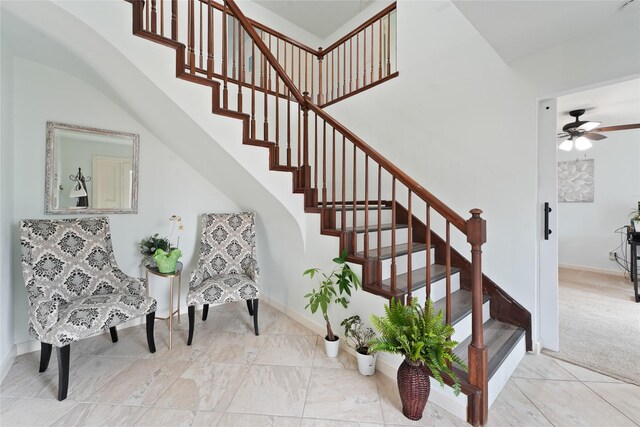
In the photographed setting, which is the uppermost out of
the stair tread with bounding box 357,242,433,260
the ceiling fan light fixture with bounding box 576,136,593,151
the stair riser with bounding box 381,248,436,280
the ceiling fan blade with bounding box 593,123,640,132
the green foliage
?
the ceiling fan blade with bounding box 593,123,640,132

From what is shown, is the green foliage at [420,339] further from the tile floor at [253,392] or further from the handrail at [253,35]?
the handrail at [253,35]

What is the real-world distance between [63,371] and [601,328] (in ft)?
13.5

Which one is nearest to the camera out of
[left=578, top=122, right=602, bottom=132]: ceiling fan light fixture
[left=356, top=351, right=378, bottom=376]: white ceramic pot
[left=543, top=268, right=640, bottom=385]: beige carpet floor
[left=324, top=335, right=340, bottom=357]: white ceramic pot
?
[left=356, top=351, right=378, bottom=376]: white ceramic pot

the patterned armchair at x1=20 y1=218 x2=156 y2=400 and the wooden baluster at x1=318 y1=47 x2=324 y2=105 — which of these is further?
the wooden baluster at x1=318 y1=47 x2=324 y2=105

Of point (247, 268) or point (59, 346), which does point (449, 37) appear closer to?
point (247, 268)

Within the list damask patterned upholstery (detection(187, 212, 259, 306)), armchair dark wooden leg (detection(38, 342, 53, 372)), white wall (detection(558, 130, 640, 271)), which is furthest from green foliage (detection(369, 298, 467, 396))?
white wall (detection(558, 130, 640, 271))

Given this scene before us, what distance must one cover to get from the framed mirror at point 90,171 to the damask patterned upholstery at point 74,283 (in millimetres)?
263

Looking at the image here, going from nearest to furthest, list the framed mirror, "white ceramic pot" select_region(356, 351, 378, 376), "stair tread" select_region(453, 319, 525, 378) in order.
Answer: "stair tread" select_region(453, 319, 525, 378), "white ceramic pot" select_region(356, 351, 378, 376), the framed mirror

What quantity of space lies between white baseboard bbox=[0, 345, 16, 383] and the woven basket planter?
8.39 feet

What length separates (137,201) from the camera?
2.57m

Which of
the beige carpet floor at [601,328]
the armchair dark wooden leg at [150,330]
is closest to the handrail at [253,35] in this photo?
the armchair dark wooden leg at [150,330]

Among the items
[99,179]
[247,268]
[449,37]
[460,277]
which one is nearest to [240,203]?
[247,268]

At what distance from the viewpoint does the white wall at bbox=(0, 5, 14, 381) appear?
5.86ft

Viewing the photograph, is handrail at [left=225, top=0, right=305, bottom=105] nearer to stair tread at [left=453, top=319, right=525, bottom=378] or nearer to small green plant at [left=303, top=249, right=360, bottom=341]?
small green plant at [left=303, top=249, right=360, bottom=341]
